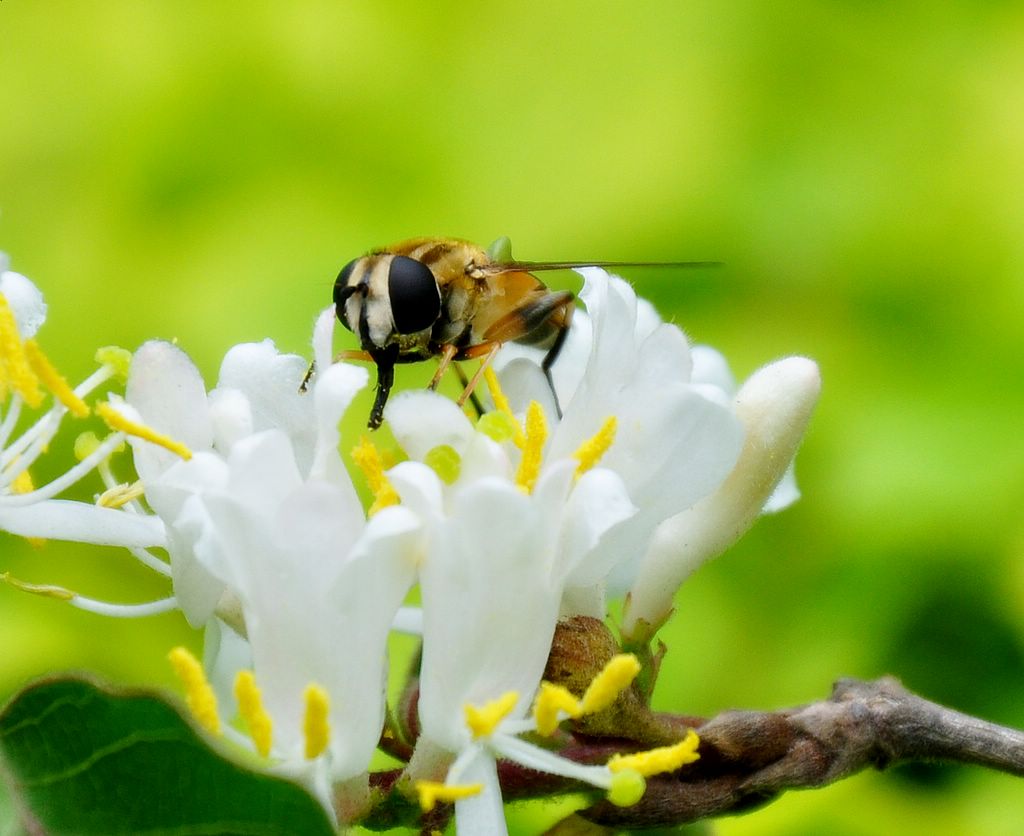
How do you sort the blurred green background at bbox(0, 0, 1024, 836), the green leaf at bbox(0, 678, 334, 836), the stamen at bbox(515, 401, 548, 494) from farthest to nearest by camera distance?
the blurred green background at bbox(0, 0, 1024, 836), the stamen at bbox(515, 401, 548, 494), the green leaf at bbox(0, 678, 334, 836)

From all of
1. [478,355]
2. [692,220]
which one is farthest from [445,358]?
[692,220]

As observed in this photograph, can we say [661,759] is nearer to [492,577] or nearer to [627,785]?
[627,785]

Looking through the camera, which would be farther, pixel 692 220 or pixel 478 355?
pixel 692 220

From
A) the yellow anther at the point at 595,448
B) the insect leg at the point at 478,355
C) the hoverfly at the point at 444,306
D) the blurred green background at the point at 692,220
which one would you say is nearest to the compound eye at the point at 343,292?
the hoverfly at the point at 444,306

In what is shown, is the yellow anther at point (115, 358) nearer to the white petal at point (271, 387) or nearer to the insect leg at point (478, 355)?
the white petal at point (271, 387)

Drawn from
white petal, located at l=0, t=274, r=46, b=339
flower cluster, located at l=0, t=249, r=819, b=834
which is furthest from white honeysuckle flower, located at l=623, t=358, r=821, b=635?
white petal, located at l=0, t=274, r=46, b=339

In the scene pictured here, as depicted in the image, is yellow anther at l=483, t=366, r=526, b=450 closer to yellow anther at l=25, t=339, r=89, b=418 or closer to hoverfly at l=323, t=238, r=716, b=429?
hoverfly at l=323, t=238, r=716, b=429
